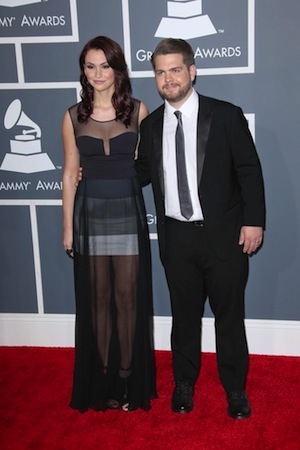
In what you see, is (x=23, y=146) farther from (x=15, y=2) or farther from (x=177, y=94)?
(x=177, y=94)

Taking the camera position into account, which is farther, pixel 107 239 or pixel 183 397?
pixel 183 397

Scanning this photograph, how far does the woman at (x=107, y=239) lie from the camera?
281cm

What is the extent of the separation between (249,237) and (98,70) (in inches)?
42.3

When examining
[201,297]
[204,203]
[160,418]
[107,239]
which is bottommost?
[160,418]

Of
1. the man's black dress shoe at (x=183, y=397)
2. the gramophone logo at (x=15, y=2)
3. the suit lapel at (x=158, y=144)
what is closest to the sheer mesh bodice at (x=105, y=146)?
the suit lapel at (x=158, y=144)

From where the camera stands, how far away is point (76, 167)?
2.97m

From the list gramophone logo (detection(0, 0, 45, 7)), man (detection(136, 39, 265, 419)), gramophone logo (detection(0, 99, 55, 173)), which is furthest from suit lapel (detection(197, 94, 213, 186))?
gramophone logo (detection(0, 0, 45, 7))

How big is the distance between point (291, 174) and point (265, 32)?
0.79 meters

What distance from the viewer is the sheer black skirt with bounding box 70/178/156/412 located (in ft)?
9.37

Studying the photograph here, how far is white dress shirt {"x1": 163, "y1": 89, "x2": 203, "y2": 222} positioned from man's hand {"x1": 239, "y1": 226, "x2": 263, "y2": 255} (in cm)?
22

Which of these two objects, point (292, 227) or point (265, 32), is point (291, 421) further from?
point (265, 32)

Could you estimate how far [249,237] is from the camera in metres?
2.74

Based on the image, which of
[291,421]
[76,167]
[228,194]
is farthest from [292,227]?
[76,167]

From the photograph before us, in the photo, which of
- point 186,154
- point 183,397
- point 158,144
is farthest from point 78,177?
point 183,397
